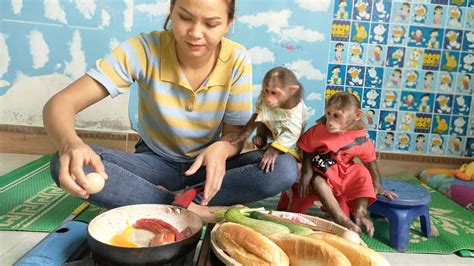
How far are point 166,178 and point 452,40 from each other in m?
1.92

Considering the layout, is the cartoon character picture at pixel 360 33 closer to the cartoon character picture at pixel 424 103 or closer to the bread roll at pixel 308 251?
the cartoon character picture at pixel 424 103

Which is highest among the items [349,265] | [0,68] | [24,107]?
[0,68]

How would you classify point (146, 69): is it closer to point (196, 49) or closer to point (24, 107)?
point (196, 49)

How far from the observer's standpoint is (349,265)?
3.32 ft

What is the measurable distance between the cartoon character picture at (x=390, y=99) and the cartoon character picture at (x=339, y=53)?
0.34 m

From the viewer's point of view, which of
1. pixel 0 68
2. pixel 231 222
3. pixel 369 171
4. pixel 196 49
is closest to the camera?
pixel 231 222

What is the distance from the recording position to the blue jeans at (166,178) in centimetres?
145

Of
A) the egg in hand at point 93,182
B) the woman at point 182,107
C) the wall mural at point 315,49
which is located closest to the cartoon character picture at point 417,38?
the wall mural at point 315,49

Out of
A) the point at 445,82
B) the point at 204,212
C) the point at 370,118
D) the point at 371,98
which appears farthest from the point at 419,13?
→ the point at 204,212

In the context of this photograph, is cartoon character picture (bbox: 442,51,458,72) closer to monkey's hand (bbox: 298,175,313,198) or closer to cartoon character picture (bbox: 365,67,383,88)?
cartoon character picture (bbox: 365,67,383,88)

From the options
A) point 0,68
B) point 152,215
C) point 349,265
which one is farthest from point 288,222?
point 0,68

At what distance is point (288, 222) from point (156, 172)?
555mm

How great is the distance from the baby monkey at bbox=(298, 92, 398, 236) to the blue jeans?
0.42 feet

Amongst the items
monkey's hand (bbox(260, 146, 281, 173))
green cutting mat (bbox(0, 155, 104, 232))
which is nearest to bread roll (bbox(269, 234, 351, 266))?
monkey's hand (bbox(260, 146, 281, 173))
